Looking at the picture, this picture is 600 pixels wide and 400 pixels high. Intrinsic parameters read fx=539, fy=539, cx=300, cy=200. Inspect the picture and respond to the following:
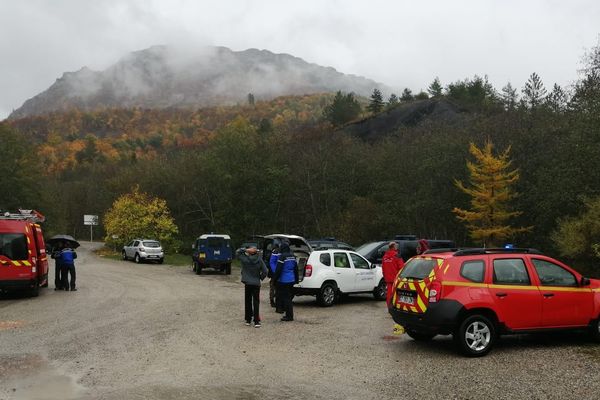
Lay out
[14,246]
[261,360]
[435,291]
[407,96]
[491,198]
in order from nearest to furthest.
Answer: [261,360], [435,291], [14,246], [491,198], [407,96]

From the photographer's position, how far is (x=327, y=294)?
1556 centimetres

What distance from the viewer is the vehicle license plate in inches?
362

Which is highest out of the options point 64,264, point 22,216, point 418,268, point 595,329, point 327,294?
point 22,216

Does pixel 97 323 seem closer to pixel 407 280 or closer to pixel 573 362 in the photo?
pixel 407 280

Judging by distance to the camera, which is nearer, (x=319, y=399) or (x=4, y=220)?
(x=319, y=399)

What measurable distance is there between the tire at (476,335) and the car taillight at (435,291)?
59 centimetres

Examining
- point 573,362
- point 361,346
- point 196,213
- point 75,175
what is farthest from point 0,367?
point 75,175

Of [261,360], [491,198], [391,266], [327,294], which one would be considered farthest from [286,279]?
[491,198]

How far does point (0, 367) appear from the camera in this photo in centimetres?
805

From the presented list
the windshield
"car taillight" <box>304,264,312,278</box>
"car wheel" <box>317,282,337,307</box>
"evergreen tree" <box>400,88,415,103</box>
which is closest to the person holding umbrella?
"car taillight" <box>304,264,312,278</box>

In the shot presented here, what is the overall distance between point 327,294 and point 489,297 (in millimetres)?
7188

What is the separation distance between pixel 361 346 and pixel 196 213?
53.1 m

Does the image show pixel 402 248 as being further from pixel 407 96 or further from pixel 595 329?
pixel 407 96

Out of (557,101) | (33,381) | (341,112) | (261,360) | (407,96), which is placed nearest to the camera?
(33,381)
